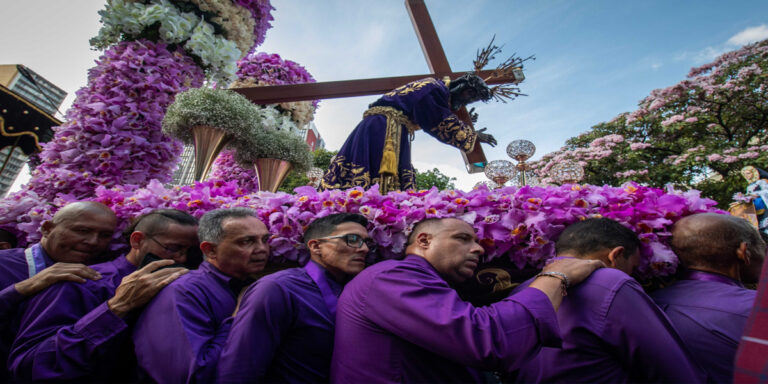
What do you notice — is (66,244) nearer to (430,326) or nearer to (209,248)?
(209,248)

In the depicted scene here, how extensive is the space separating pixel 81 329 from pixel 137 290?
27 cm

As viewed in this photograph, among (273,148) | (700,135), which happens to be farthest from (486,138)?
(700,135)

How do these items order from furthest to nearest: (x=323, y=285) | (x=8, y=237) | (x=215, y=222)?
1. (x=8, y=237)
2. (x=215, y=222)
3. (x=323, y=285)

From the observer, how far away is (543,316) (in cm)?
142

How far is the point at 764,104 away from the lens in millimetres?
12078

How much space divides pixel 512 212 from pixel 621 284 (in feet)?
2.29

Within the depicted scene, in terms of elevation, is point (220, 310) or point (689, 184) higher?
point (689, 184)

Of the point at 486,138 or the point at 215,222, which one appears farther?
the point at 486,138

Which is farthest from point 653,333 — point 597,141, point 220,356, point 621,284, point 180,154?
point 597,141

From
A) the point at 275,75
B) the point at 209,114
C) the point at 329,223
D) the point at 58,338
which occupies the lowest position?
the point at 58,338

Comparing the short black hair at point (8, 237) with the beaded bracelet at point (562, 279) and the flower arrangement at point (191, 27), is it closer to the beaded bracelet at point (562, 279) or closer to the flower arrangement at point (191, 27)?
the flower arrangement at point (191, 27)

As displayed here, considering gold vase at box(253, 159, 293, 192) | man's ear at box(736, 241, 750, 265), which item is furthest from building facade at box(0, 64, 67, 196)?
man's ear at box(736, 241, 750, 265)

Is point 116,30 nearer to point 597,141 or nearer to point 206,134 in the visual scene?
point 206,134

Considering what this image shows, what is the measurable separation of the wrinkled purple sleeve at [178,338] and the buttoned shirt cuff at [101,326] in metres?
0.08
